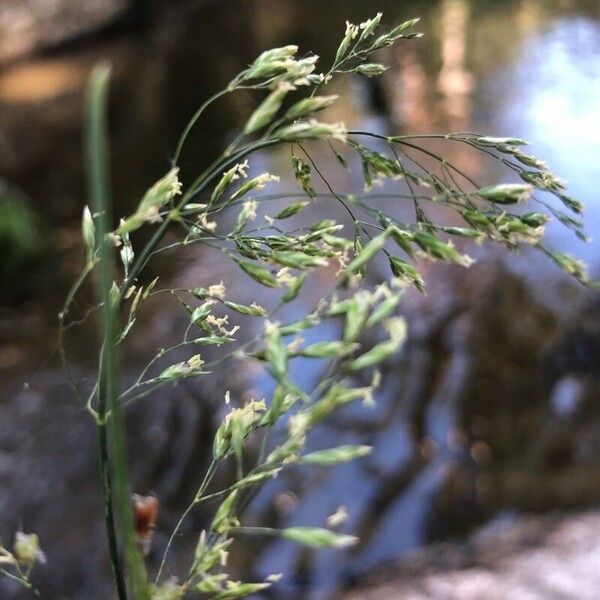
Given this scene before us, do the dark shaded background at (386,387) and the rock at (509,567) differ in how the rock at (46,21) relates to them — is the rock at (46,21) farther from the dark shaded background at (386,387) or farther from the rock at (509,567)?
the rock at (509,567)

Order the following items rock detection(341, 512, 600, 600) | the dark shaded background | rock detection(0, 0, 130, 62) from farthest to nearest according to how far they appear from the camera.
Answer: rock detection(0, 0, 130, 62), the dark shaded background, rock detection(341, 512, 600, 600)

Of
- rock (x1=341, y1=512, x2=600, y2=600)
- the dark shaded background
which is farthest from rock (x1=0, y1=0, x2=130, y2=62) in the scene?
rock (x1=341, y1=512, x2=600, y2=600)

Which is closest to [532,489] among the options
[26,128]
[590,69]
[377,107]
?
[377,107]

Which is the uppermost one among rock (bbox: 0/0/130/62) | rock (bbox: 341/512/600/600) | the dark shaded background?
rock (bbox: 0/0/130/62)

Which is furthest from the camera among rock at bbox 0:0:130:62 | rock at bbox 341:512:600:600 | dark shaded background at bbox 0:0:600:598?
rock at bbox 0:0:130:62

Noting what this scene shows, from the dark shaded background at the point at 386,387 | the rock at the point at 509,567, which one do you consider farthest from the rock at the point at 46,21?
the rock at the point at 509,567

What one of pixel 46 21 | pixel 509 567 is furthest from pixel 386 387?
pixel 46 21

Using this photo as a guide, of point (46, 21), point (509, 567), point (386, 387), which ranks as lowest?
point (509, 567)

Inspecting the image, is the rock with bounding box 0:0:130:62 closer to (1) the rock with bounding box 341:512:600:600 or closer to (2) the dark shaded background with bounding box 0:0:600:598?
(2) the dark shaded background with bounding box 0:0:600:598

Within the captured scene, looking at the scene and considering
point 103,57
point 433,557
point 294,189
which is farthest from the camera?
point 103,57

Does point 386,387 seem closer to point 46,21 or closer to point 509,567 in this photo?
point 509,567

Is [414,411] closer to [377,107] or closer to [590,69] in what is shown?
[377,107]
